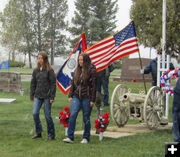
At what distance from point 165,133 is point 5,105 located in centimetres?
726

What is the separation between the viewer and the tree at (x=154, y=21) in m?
42.8

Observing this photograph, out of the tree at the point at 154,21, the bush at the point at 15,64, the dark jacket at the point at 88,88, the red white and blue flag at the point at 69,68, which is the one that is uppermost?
the tree at the point at 154,21

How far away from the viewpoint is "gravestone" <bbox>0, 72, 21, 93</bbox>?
2002cm

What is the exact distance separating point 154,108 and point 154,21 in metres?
34.9

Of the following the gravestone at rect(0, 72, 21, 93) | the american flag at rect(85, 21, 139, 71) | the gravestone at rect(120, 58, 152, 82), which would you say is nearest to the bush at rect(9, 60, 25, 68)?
the gravestone at rect(120, 58, 152, 82)

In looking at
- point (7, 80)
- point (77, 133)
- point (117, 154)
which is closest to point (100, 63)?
point (77, 133)

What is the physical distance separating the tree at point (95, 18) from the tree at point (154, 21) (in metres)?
28.0

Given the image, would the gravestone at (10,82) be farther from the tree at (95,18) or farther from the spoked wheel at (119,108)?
the tree at (95,18)

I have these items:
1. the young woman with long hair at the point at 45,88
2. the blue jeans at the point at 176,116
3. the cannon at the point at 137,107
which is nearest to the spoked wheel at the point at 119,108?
the cannon at the point at 137,107

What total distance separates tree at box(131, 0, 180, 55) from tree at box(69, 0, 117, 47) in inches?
1103

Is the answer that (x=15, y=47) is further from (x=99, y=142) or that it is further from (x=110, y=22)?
(x=99, y=142)

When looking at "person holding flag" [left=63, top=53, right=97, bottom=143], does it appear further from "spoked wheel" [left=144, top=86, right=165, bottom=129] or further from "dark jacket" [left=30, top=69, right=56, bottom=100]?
"spoked wheel" [left=144, top=86, right=165, bottom=129]

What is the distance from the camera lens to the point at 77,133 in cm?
881

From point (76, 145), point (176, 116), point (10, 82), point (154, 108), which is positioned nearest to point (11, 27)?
point (10, 82)
